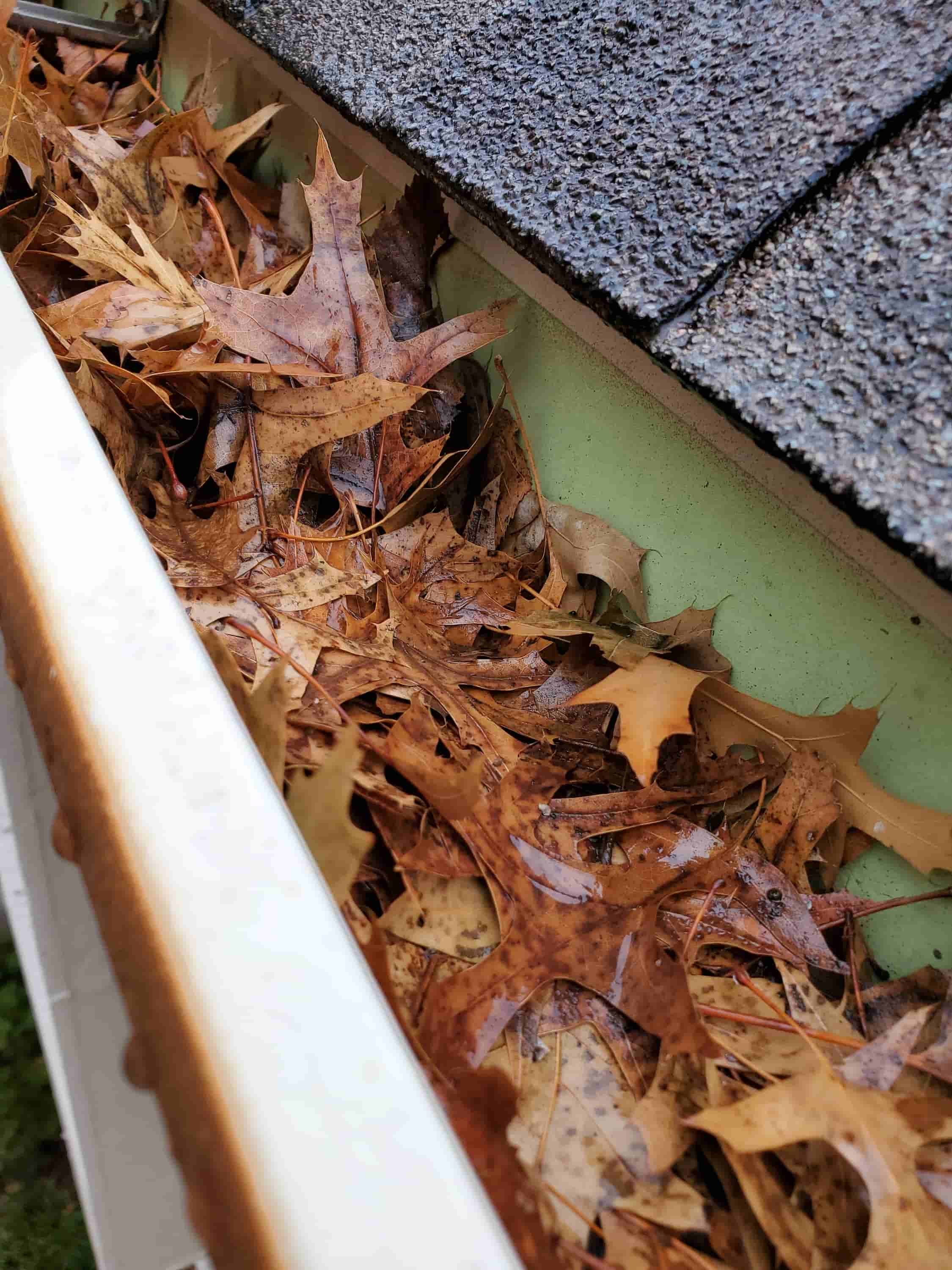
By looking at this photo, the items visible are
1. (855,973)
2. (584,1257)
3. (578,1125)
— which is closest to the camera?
(584,1257)

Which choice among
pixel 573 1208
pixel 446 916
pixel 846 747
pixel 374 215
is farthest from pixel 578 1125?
pixel 374 215

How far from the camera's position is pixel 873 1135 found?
50 centimetres

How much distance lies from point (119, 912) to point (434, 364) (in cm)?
69

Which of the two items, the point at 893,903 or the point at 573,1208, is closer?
the point at 573,1208

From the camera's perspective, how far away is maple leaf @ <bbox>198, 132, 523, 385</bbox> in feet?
2.90

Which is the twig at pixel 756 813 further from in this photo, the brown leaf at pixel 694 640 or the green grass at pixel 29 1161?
the green grass at pixel 29 1161

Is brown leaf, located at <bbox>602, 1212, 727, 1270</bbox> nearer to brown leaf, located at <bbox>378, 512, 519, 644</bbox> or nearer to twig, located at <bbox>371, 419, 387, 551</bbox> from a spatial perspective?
brown leaf, located at <bbox>378, 512, 519, 644</bbox>

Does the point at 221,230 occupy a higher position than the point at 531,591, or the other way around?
the point at 221,230

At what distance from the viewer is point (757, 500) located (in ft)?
2.44

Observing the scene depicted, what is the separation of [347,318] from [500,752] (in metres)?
0.54

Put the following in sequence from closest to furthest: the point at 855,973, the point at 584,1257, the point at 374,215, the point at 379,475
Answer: the point at 584,1257 → the point at 855,973 → the point at 379,475 → the point at 374,215

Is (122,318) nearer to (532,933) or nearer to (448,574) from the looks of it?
(448,574)

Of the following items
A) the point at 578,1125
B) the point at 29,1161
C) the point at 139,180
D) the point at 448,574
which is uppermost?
the point at 139,180

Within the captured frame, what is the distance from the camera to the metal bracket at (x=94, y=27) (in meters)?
1.38
